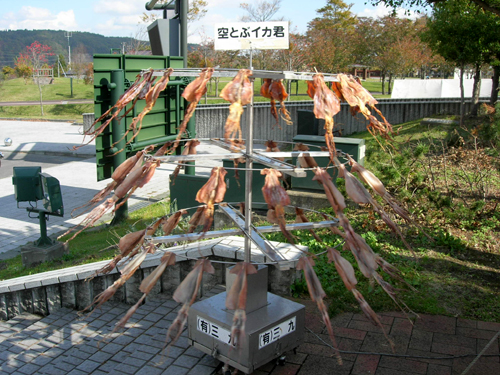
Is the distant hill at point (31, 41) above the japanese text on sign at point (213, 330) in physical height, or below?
above

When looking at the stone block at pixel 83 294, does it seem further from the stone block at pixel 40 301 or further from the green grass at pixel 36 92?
the green grass at pixel 36 92

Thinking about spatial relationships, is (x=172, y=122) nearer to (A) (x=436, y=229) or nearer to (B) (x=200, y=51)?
(A) (x=436, y=229)

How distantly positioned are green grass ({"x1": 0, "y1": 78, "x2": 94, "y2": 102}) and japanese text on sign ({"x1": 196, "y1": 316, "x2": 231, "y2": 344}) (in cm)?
4270

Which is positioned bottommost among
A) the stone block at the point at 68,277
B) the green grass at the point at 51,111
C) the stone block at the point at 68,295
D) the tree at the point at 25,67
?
the stone block at the point at 68,295

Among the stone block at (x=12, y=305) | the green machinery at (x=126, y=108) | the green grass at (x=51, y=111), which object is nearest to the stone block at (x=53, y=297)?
the stone block at (x=12, y=305)

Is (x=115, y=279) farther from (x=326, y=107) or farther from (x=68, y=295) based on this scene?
(x=326, y=107)

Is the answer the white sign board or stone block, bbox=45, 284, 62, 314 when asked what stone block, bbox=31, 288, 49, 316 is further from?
the white sign board

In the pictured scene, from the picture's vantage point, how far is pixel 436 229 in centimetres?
655

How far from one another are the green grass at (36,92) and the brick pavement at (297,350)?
41.3 meters

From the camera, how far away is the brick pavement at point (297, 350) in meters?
3.89

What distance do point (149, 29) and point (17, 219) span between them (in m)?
5.85

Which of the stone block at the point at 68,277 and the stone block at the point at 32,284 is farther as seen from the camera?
the stone block at the point at 32,284

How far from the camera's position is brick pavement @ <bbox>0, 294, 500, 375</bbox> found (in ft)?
12.8

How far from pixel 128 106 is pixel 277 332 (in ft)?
23.9
